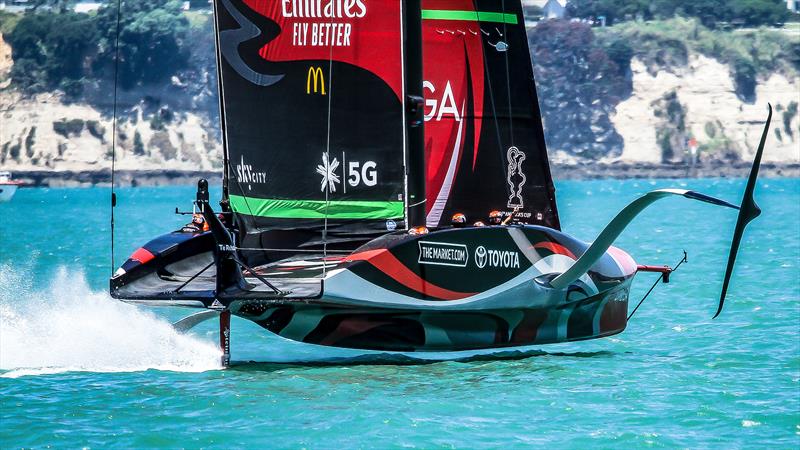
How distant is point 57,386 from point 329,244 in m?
3.46

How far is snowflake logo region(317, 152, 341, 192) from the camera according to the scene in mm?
15758

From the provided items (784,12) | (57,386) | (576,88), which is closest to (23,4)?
(576,88)

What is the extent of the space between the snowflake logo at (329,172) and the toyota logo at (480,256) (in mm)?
1773

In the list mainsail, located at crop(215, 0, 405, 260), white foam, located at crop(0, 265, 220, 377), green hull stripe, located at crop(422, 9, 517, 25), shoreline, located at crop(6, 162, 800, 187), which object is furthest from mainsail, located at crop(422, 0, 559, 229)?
shoreline, located at crop(6, 162, 800, 187)

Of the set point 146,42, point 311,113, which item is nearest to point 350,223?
point 311,113

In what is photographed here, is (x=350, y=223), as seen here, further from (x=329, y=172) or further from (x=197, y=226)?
(x=197, y=226)

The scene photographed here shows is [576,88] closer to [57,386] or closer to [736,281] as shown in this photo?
[736,281]

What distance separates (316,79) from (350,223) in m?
1.66

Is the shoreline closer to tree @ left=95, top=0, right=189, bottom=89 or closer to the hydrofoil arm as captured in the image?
tree @ left=95, top=0, right=189, bottom=89

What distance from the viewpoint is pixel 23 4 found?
463 ft

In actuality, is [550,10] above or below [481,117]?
above

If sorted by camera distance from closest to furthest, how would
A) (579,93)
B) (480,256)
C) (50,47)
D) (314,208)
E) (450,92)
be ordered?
(480,256)
(314,208)
(450,92)
(579,93)
(50,47)

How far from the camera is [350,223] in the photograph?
52.5ft

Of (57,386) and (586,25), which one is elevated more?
(586,25)
